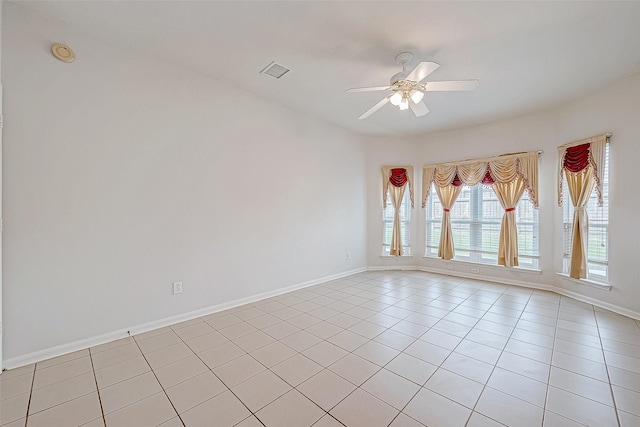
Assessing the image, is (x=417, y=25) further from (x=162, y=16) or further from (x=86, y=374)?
(x=86, y=374)

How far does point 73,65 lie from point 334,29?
2.36 meters

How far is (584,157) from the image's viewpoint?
12.1 ft

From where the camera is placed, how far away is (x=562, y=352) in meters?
2.41

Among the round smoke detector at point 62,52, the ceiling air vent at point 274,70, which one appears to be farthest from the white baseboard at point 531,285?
the round smoke detector at point 62,52

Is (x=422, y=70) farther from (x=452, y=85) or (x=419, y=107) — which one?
(x=419, y=107)

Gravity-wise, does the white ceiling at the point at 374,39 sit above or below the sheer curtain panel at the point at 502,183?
above

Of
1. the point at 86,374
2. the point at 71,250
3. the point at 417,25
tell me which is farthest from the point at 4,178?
the point at 417,25

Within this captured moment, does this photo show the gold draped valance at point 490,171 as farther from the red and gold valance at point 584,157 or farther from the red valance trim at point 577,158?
the red valance trim at point 577,158

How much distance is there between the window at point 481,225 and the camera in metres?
4.54

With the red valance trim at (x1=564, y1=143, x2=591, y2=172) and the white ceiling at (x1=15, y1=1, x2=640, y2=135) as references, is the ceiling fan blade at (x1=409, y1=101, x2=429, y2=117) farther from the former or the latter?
the red valance trim at (x1=564, y1=143, x2=591, y2=172)

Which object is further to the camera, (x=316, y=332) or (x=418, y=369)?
(x=316, y=332)

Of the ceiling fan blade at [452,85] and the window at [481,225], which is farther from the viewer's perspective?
the window at [481,225]

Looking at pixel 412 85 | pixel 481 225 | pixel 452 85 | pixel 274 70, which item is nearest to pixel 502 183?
pixel 481 225

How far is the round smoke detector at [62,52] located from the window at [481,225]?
18.5 ft
